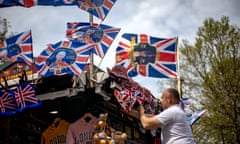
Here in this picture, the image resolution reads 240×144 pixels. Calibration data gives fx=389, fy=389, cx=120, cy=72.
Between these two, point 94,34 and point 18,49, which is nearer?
point 18,49

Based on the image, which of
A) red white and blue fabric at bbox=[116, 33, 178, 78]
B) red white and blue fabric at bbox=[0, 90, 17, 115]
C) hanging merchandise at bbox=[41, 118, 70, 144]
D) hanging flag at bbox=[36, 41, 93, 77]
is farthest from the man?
red white and blue fabric at bbox=[116, 33, 178, 78]

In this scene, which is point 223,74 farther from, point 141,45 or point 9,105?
point 9,105

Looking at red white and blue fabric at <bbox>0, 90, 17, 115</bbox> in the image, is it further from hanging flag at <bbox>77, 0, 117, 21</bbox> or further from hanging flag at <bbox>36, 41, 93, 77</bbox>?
hanging flag at <bbox>77, 0, 117, 21</bbox>

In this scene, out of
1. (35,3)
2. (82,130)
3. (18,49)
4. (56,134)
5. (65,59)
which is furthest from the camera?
(56,134)

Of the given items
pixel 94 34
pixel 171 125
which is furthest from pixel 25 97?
pixel 171 125

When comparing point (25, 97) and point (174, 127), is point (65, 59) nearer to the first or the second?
point (25, 97)

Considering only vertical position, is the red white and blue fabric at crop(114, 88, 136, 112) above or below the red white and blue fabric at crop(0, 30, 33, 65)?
below

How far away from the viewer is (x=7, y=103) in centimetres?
602

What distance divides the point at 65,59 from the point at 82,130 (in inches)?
56.9

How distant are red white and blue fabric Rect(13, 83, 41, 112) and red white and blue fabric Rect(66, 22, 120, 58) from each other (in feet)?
5.05

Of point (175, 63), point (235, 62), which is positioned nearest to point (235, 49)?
point (235, 62)

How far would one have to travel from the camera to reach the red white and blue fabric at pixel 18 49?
646 centimetres

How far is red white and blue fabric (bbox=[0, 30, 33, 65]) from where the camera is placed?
21.2ft

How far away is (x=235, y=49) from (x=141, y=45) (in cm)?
958
